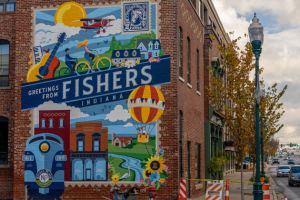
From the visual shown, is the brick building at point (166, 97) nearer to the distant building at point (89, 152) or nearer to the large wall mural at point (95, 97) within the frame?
the large wall mural at point (95, 97)

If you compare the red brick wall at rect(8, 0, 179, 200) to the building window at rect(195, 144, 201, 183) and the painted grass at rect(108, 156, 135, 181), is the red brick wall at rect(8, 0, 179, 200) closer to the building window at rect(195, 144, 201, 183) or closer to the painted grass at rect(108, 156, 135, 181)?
the painted grass at rect(108, 156, 135, 181)

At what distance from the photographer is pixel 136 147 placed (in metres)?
21.3

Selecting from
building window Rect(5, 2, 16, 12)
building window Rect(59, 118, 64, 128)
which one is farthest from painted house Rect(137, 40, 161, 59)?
building window Rect(5, 2, 16, 12)

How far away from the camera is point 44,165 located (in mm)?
21906

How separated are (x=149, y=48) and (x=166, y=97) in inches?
82.1

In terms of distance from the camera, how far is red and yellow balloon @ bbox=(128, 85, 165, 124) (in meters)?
21.4

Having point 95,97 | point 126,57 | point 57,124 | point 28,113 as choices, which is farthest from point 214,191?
point 28,113

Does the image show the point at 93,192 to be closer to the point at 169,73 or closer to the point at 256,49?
the point at 169,73

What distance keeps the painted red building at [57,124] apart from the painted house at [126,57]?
9.43 ft

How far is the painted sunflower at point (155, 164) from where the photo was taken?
2120cm

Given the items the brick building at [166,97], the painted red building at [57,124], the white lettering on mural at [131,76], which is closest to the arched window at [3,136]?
the brick building at [166,97]

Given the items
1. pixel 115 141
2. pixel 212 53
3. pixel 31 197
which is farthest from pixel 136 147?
pixel 212 53

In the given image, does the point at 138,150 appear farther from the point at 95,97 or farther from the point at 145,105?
the point at 95,97

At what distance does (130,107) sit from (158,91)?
130cm
